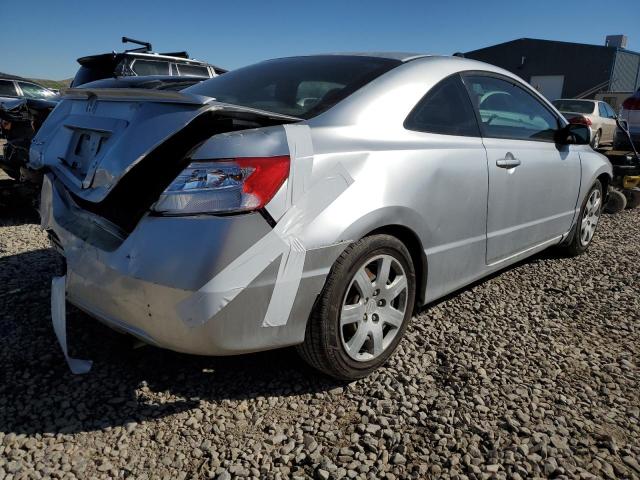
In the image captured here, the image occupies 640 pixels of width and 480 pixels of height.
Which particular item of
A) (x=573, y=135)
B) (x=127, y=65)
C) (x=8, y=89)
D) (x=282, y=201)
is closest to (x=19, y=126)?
(x=127, y=65)

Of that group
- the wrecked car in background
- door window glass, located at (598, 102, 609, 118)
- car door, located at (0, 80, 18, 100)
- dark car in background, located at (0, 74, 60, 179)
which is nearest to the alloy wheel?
dark car in background, located at (0, 74, 60, 179)

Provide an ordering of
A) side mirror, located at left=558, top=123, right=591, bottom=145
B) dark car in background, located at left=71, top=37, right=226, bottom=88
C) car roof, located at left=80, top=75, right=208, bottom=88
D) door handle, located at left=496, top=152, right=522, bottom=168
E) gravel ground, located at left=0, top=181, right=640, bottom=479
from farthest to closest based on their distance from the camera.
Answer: dark car in background, located at left=71, top=37, right=226, bottom=88
car roof, located at left=80, top=75, right=208, bottom=88
side mirror, located at left=558, top=123, right=591, bottom=145
door handle, located at left=496, top=152, right=522, bottom=168
gravel ground, located at left=0, top=181, right=640, bottom=479

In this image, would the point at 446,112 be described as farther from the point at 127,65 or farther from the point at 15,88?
the point at 15,88

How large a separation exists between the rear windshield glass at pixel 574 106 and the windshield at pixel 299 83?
13504 millimetres

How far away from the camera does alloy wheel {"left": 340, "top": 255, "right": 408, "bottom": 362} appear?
2.21m

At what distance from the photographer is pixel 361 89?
2328mm

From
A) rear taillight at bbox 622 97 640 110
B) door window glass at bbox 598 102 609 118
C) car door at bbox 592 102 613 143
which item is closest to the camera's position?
rear taillight at bbox 622 97 640 110

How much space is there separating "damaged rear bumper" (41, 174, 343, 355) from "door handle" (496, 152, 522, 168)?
1454mm

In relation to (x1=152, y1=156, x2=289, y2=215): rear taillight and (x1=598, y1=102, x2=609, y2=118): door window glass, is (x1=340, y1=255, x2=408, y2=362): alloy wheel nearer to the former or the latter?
(x1=152, y1=156, x2=289, y2=215): rear taillight

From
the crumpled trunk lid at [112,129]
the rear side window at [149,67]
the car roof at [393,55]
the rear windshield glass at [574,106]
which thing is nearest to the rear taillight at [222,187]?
the crumpled trunk lid at [112,129]

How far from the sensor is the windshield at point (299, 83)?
2.34 m

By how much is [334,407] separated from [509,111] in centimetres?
232

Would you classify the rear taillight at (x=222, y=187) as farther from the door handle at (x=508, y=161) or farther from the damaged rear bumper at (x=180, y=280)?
the door handle at (x=508, y=161)

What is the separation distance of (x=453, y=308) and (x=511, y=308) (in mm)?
408
